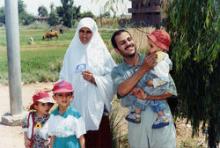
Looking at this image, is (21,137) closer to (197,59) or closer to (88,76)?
(88,76)

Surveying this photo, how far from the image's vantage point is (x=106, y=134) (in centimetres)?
373

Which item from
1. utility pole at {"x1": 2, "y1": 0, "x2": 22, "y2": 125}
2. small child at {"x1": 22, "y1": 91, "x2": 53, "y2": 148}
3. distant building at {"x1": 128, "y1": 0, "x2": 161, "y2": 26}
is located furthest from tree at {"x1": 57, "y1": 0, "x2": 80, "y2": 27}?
small child at {"x1": 22, "y1": 91, "x2": 53, "y2": 148}

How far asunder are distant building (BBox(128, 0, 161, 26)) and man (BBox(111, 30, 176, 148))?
1.24 meters

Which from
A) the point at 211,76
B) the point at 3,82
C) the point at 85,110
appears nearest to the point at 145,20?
the point at 211,76

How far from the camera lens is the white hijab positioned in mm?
3561

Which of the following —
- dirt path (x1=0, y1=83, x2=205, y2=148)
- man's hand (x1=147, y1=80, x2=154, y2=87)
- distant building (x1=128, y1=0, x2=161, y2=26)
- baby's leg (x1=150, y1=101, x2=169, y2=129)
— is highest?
distant building (x1=128, y1=0, x2=161, y2=26)

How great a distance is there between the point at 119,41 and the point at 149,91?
1.37 ft

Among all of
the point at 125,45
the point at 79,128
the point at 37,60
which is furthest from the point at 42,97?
the point at 37,60

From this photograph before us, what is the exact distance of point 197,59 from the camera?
3760 mm

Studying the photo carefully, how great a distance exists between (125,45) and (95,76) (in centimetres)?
54

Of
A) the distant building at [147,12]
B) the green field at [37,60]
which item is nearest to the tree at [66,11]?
the green field at [37,60]

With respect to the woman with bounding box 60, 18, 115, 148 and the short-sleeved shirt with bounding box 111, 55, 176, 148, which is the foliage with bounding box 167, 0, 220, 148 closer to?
the woman with bounding box 60, 18, 115, 148

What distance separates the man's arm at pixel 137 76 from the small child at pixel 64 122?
0.46m

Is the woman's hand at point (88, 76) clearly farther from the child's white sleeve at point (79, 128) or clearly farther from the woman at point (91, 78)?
the child's white sleeve at point (79, 128)
